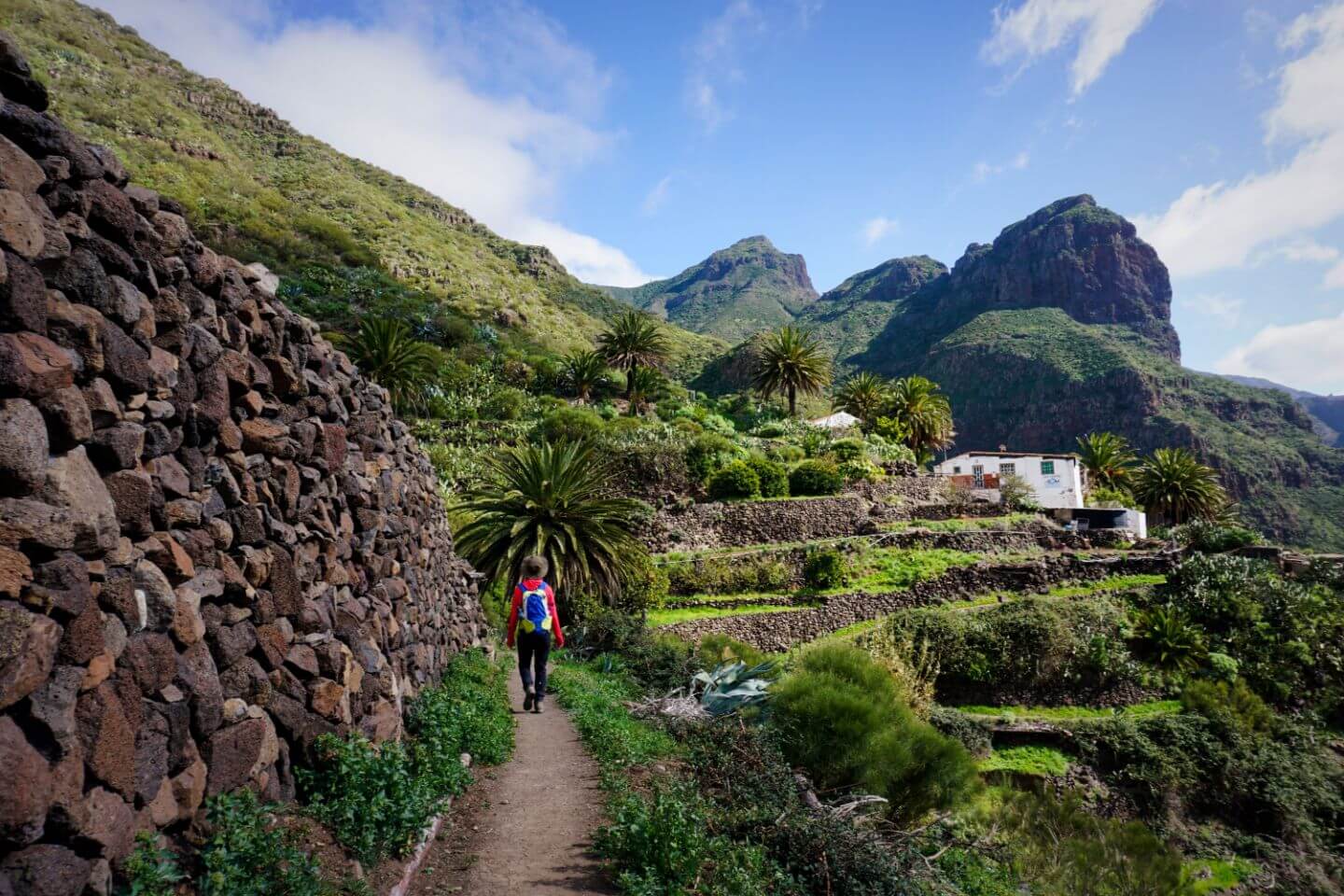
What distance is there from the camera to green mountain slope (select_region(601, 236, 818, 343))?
5285 inches

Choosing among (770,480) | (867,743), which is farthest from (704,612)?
(867,743)

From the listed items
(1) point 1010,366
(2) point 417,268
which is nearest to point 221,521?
(2) point 417,268

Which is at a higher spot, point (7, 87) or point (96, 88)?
point (96, 88)

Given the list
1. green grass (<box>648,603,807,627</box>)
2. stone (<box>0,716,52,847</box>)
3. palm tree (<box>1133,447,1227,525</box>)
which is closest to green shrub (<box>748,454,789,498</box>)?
green grass (<box>648,603,807,627</box>)

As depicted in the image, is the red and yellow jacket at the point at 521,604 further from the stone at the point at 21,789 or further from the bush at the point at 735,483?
the bush at the point at 735,483

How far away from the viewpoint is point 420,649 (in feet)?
23.4

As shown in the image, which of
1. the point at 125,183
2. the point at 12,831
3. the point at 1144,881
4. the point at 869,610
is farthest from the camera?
the point at 869,610

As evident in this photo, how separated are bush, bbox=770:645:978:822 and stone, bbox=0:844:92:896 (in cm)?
774

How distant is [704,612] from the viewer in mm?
21938

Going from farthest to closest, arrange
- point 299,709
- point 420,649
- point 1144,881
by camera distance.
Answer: point 1144,881 < point 420,649 < point 299,709

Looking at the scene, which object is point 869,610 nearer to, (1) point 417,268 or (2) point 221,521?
(2) point 221,521

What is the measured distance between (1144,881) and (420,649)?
13.4m

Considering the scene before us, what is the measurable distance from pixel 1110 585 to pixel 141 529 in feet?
99.8

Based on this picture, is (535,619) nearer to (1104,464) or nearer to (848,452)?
(848,452)
